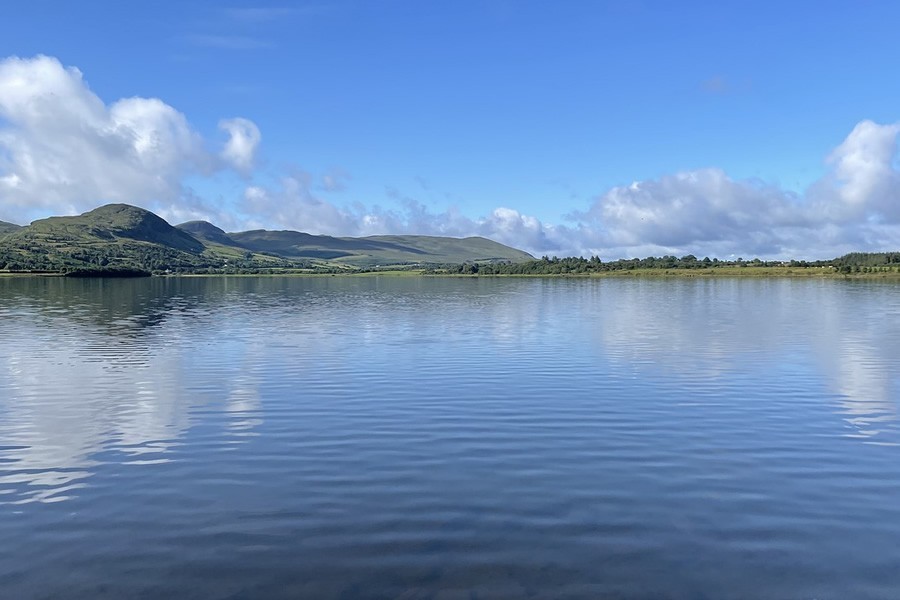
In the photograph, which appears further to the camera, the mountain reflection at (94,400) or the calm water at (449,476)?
the mountain reflection at (94,400)

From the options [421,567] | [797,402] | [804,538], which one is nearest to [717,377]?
[797,402]

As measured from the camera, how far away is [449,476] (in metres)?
17.9

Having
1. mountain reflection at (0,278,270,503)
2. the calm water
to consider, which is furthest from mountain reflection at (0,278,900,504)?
the calm water

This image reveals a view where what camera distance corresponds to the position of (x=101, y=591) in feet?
38.3

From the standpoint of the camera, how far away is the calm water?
40.4ft

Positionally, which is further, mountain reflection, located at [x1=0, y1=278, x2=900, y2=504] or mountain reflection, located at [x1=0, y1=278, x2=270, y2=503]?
mountain reflection, located at [x1=0, y1=278, x2=900, y2=504]

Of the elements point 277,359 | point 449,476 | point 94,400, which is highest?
point 277,359

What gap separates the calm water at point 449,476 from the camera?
40.4 ft

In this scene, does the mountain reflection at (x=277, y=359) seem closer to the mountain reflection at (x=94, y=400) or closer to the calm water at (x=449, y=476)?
the mountain reflection at (x=94, y=400)

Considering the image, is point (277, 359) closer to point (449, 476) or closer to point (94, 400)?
point (94, 400)

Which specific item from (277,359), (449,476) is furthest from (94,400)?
(449,476)

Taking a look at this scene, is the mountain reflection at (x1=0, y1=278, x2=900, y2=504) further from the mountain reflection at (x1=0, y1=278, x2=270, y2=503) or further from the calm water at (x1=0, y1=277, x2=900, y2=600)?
the calm water at (x1=0, y1=277, x2=900, y2=600)

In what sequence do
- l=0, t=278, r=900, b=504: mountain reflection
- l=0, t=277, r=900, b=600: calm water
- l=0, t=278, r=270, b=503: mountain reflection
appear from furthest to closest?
l=0, t=278, r=900, b=504: mountain reflection → l=0, t=278, r=270, b=503: mountain reflection → l=0, t=277, r=900, b=600: calm water

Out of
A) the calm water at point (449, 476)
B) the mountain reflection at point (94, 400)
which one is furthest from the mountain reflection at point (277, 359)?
the calm water at point (449, 476)
